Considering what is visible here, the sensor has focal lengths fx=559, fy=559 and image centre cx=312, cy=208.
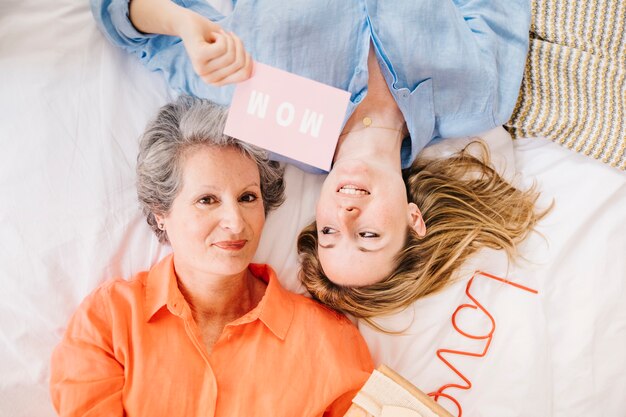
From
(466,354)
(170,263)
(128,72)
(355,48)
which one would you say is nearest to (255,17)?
(355,48)

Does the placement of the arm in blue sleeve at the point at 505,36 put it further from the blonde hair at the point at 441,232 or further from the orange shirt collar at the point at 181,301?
the orange shirt collar at the point at 181,301

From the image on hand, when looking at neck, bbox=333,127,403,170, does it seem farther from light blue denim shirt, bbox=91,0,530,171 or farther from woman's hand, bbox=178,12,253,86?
woman's hand, bbox=178,12,253,86

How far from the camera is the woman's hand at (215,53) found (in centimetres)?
111

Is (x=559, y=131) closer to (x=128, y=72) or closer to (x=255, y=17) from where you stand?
(x=255, y=17)

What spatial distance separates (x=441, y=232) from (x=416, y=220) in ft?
0.40

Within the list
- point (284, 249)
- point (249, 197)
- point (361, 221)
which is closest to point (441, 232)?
point (361, 221)

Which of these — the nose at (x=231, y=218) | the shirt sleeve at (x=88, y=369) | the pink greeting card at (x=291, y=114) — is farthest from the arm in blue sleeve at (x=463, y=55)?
the shirt sleeve at (x=88, y=369)

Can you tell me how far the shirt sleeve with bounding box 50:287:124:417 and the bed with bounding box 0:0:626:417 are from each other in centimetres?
8

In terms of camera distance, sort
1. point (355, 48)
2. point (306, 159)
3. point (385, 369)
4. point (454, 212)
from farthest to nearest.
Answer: point (454, 212)
point (355, 48)
point (385, 369)
point (306, 159)

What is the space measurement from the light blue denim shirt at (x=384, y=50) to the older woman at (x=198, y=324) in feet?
0.62

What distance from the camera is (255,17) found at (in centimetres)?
133

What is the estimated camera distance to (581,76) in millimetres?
1566

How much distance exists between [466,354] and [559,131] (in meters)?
0.68

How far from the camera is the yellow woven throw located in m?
1.55
